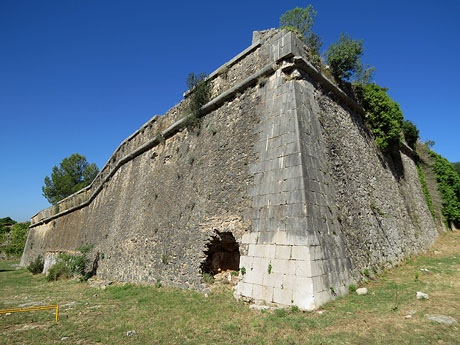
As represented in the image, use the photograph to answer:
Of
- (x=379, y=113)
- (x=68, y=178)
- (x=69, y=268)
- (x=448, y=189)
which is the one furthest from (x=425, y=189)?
(x=68, y=178)

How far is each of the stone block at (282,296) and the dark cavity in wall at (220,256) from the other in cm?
231

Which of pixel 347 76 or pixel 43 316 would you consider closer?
pixel 43 316

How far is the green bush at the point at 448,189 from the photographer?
1512 centimetres

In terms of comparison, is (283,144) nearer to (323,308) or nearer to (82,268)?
(323,308)

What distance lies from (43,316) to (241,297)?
432cm

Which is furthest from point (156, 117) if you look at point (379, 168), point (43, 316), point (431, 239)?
point (431, 239)

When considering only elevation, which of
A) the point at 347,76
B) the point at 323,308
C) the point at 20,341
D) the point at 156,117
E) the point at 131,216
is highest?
the point at 156,117

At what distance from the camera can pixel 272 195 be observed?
19.8 ft

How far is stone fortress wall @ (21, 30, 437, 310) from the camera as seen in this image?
546 cm

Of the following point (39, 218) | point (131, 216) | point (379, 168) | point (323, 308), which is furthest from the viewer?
point (39, 218)

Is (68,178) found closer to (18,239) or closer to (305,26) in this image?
(18,239)

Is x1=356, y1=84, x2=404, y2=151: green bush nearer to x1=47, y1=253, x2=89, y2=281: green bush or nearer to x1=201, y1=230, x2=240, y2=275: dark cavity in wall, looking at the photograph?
x1=201, y1=230, x2=240, y2=275: dark cavity in wall

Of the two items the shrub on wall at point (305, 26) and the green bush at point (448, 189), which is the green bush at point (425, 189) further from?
the shrub on wall at point (305, 26)

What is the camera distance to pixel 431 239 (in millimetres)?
12352
